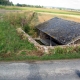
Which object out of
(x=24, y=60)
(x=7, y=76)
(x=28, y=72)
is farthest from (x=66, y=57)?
(x=7, y=76)

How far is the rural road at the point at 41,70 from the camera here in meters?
12.9

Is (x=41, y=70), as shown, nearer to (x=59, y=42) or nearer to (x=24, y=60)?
(x=24, y=60)

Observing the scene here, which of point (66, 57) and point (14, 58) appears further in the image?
point (66, 57)

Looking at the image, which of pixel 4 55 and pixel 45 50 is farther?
pixel 45 50

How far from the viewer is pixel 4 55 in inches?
659

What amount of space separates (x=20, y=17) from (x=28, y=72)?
886 inches

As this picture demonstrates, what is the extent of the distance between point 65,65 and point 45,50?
319cm

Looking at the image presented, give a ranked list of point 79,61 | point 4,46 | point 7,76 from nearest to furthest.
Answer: point 7,76
point 79,61
point 4,46

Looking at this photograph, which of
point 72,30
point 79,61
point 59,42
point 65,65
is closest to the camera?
point 65,65

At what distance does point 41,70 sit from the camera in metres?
14.1

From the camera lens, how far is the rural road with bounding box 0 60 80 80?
12.9 meters

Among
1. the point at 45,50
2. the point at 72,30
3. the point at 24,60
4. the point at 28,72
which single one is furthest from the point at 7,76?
the point at 72,30

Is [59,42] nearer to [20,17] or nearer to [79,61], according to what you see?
[79,61]

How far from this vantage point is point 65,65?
50.4ft
